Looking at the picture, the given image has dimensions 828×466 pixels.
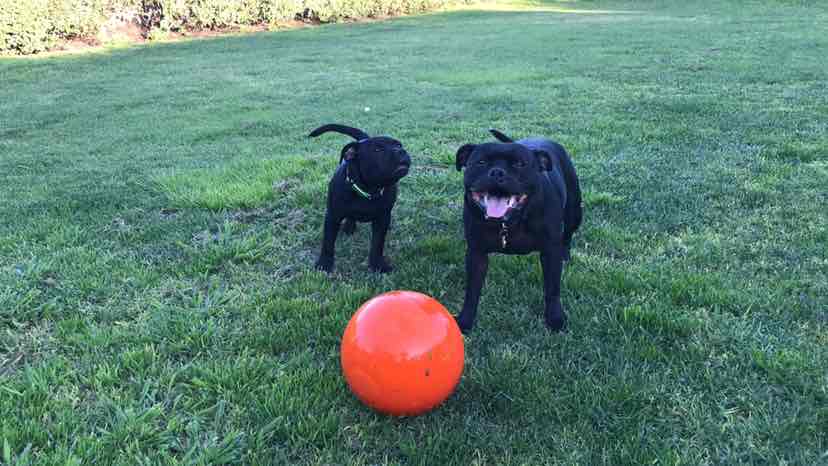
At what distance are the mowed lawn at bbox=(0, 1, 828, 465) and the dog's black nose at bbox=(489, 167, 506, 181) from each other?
0.98m

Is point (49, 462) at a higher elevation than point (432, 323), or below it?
below

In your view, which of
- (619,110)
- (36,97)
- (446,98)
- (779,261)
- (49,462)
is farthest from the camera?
(36,97)

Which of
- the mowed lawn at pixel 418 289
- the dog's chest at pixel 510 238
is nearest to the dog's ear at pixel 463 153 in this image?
the dog's chest at pixel 510 238

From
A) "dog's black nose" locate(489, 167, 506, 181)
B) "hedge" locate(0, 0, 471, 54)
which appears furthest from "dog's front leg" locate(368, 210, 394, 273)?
"hedge" locate(0, 0, 471, 54)

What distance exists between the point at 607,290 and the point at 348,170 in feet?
6.64

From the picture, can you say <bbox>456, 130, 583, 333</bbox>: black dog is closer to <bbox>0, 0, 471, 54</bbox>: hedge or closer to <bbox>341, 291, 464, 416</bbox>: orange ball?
<bbox>341, 291, 464, 416</bbox>: orange ball

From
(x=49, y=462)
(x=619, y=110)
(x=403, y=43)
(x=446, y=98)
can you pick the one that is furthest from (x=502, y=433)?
(x=403, y=43)

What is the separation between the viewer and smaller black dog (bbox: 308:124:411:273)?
432cm

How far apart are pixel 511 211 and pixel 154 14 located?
2404cm

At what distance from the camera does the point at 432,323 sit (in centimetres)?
279

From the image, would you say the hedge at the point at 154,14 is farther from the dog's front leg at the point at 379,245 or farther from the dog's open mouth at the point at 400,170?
the dog's open mouth at the point at 400,170

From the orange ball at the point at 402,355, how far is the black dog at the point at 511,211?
78cm

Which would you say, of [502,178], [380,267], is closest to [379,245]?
[380,267]

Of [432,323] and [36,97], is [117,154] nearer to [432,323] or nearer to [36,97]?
[36,97]
